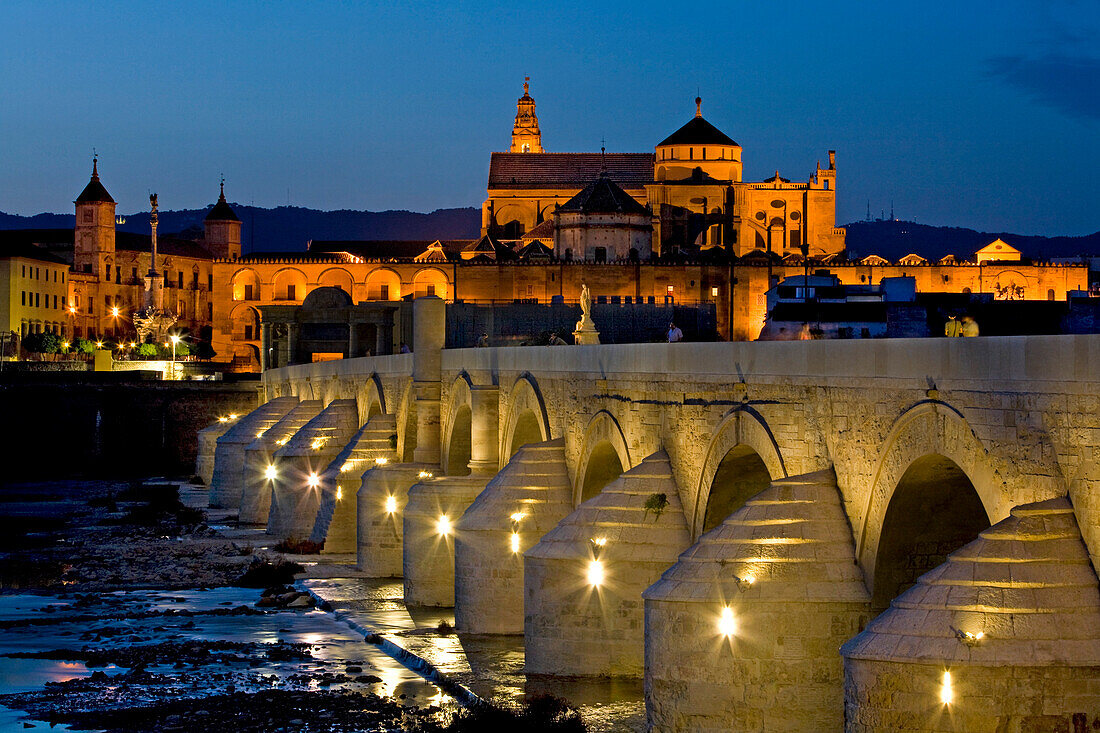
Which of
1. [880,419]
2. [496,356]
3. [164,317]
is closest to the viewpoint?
[880,419]

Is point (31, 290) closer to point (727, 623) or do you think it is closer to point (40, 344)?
point (40, 344)

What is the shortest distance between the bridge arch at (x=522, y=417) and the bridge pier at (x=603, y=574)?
654 centimetres

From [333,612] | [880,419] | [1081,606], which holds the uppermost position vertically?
[880,419]

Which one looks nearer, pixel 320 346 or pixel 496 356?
pixel 496 356

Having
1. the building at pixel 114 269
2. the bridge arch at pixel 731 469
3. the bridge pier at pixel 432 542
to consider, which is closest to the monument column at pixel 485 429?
the bridge pier at pixel 432 542

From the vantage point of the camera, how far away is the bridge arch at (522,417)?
83.1 feet

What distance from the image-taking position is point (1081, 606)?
33.4 feet

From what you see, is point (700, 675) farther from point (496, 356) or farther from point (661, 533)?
point (496, 356)

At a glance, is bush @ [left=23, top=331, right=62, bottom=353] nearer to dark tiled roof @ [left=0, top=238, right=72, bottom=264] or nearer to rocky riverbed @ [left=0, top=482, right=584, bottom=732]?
dark tiled roof @ [left=0, top=238, right=72, bottom=264]

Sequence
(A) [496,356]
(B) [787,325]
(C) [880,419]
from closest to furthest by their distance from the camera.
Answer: (C) [880,419]
(A) [496,356]
(B) [787,325]

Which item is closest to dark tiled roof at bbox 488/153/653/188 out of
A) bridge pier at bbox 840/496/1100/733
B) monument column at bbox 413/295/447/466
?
monument column at bbox 413/295/447/466

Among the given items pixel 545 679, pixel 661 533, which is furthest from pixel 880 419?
pixel 545 679

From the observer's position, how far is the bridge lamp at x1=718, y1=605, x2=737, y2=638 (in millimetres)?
13508

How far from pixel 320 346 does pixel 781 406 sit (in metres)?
55.4
